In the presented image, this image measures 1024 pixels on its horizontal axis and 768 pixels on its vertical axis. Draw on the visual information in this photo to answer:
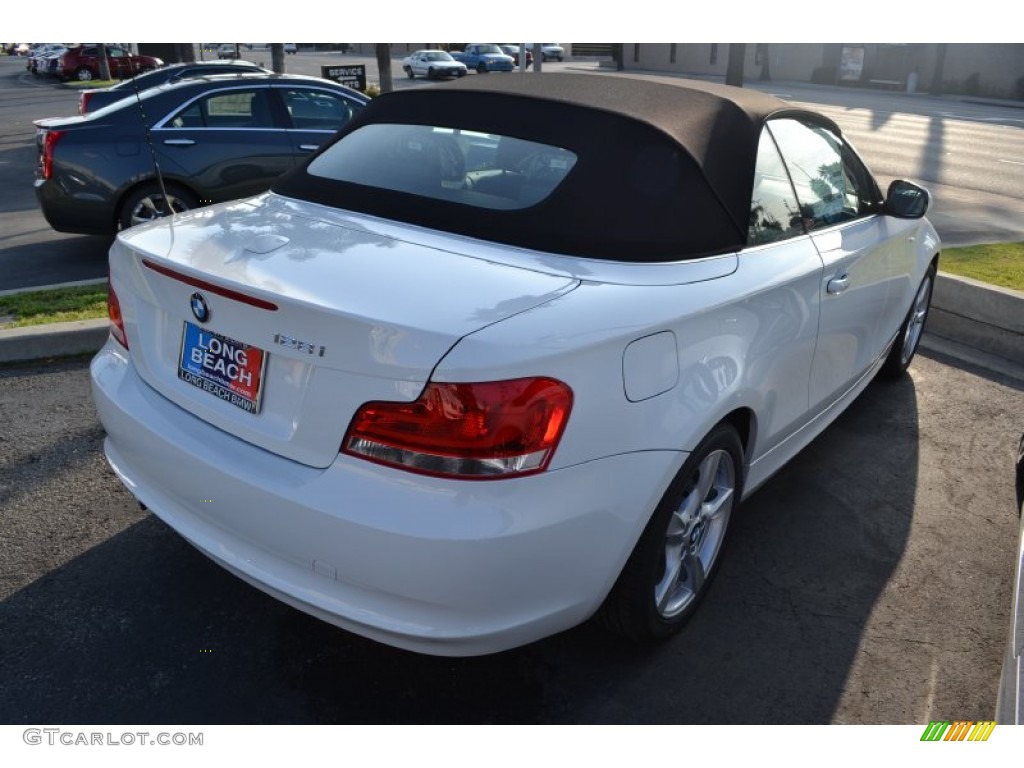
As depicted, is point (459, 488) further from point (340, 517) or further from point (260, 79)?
point (260, 79)

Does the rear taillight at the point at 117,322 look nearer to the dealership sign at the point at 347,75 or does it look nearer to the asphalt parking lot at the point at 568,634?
the asphalt parking lot at the point at 568,634

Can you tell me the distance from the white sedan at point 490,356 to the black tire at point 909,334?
156 cm

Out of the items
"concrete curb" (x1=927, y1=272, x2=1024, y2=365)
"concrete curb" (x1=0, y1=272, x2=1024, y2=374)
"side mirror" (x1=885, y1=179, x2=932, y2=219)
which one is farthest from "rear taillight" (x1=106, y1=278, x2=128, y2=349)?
"concrete curb" (x1=927, y1=272, x2=1024, y2=365)

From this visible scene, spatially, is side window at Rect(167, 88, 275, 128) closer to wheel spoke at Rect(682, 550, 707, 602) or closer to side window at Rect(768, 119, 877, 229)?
side window at Rect(768, 119, 877, 229)

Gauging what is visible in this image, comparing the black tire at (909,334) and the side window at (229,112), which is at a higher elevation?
the side window at (229,112)

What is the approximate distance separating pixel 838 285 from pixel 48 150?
6801 millimetres

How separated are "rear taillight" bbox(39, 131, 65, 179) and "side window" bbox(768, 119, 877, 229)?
6.39 meters

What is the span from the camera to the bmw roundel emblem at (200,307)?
2473 mm

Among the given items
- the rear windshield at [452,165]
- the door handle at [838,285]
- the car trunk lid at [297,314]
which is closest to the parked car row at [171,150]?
the rear windshield at [452,165]

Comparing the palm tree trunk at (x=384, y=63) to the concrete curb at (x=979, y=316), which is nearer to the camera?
the concrete curb at (x=979, y=316)

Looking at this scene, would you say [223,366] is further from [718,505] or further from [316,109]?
[316,109]

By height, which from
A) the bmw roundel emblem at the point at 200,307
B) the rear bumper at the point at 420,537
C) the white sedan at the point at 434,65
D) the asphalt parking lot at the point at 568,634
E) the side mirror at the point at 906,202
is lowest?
the white sedan at the point at 434,65

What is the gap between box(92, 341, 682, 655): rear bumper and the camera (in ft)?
7.06

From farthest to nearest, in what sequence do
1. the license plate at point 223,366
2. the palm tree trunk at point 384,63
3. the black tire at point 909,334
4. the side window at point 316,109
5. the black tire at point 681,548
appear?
the palm tree trunk at point 384,63 < the side window at point 316,109 < the black tire at point 909,334 < the black tire at point 681,548 < the license plate at point 223,366
